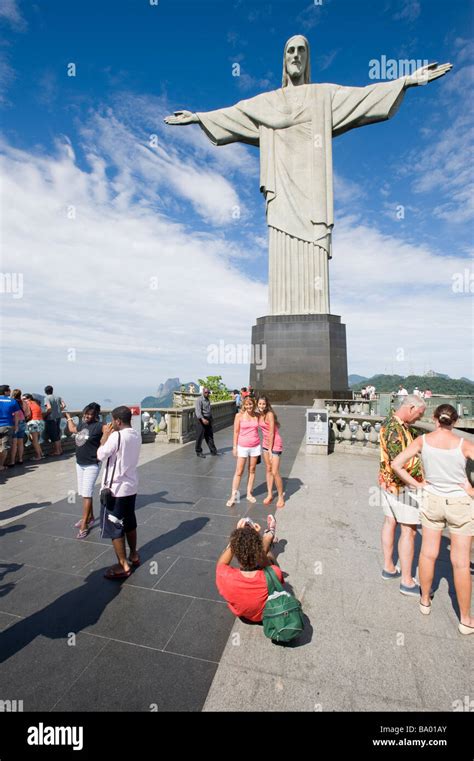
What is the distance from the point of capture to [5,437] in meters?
7.23

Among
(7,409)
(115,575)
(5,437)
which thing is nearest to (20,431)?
(7,409)

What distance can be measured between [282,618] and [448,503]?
5.83 feet

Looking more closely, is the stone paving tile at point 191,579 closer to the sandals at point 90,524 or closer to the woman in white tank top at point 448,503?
the sandals at point 90,524

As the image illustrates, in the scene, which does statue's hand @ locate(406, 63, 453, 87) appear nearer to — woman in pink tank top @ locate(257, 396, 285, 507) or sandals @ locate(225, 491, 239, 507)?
woman in pink tank top @ locate(257, 396, 285, 507)

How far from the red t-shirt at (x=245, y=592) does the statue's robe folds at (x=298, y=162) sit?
20.6 meters

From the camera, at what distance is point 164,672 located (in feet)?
8.75

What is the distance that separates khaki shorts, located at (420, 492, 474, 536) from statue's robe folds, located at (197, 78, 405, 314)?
19.9m

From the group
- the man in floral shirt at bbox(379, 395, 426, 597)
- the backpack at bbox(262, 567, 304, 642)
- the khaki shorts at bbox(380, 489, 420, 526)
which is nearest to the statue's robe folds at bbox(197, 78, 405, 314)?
the man in floral shirt at bbox(379, 395, 426, 597)

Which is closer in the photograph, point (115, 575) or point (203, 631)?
point (203, 631)

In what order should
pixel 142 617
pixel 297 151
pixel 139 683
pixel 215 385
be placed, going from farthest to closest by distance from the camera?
pixel 215 385 < pixel 297 151 < pixel 142 617 < pixel 139 683

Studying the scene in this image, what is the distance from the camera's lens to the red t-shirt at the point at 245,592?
3.07 metres

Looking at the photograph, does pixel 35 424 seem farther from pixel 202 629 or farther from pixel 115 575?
pixel 202 629

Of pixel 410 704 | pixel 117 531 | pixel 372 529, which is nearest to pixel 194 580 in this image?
pixel 117 531

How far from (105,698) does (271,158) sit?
84.2 ft
